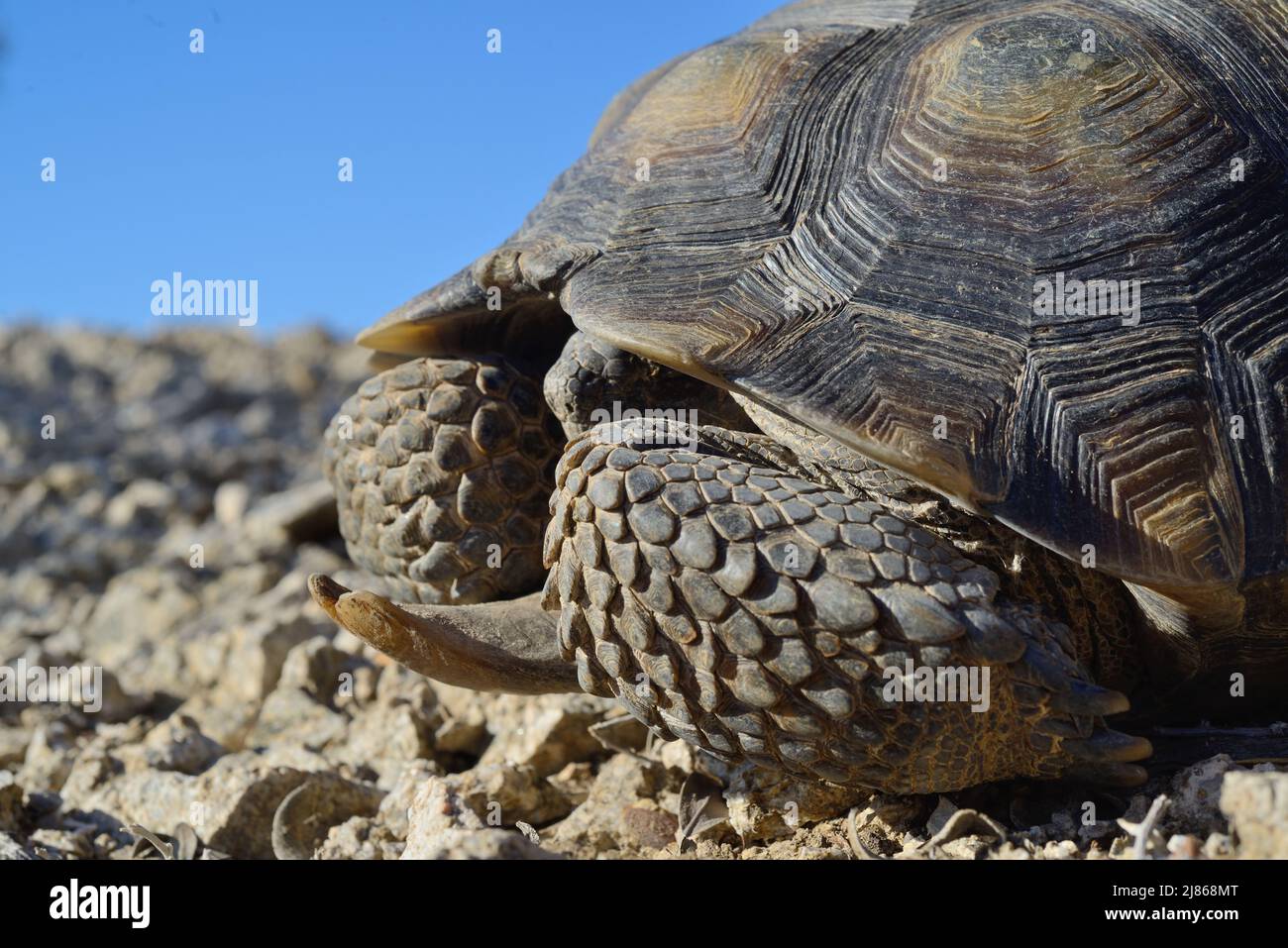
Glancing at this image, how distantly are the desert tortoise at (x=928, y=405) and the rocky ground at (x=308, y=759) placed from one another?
19 cm

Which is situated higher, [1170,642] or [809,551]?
[809,551]

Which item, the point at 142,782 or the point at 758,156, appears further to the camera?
the point at 142,782

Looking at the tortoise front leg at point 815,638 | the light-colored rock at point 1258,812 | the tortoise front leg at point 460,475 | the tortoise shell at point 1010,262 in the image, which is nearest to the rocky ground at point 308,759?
the light-colored rock at point 1258,812

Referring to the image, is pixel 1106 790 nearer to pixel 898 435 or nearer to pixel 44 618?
pixel 898 435

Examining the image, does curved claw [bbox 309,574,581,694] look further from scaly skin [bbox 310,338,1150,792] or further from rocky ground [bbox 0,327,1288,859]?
rocky ground [bbox 0,327,1288,859]

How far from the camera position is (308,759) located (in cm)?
342

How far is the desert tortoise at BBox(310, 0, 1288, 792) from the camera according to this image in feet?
7.52

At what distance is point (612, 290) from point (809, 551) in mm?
875

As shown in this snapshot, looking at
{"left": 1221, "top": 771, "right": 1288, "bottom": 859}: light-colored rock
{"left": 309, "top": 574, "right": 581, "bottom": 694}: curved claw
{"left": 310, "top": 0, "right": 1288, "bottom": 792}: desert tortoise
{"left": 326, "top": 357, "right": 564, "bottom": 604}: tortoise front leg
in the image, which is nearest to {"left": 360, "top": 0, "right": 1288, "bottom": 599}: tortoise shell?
{"left": 310, "top": 0, "right": 1288, "bottom": 792}: desert tortoise

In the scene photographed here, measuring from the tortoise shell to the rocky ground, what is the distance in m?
0.57

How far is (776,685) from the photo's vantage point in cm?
228

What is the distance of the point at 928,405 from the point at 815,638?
0.55 metres

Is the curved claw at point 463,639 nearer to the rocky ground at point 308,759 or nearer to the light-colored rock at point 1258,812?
the rocky ground at point 308,759
